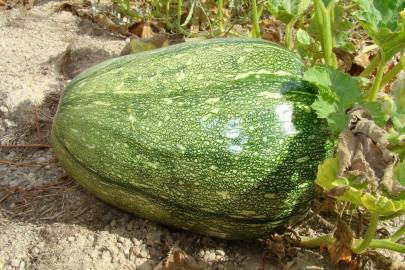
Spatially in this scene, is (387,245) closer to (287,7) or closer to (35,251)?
(287,7)

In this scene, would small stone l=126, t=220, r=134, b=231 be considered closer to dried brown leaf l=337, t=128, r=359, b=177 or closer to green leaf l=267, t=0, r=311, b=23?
dried brown leaf l=337, t=128, r=359, b=177

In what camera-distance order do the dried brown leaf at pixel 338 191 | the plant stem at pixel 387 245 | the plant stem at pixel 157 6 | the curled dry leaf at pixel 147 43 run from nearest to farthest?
1. the dried brown leaf at pixel 338 191
2. the plant stem at pixel 387 245
3. the curled dry leaf at pixel 147 43
4. the plant stem at pixel 157 6

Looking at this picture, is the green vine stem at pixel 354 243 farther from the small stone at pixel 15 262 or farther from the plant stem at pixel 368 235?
the small stone at pixel 15 262

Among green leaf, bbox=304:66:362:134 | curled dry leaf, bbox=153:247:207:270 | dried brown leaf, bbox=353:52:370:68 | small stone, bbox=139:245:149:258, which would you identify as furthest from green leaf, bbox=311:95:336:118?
dried brown leaf, bbox=353:52:370:68

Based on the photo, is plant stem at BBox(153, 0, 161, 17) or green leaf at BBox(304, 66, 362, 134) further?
plant stem at BBox(153, 0, 161, 17)

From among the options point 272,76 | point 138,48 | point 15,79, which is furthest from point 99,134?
A: point 15,79

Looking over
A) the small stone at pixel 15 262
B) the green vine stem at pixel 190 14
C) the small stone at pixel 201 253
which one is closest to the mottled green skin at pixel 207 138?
the small stone at pixel 201 253

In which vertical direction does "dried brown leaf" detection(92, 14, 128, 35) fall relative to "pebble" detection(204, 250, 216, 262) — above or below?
above

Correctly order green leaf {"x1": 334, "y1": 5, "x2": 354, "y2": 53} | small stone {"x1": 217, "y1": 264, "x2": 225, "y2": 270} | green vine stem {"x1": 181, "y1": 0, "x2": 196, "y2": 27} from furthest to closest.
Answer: green vine stem {"x1": 181, "y1": 0, "x2": 196, "y2": 27} → green leaf {"x1": 334, "y1": 5, "x2": 354, "y2": 53} → small stone {"x1": 217, "y1": 264, "x2": 225, "y2": 270}
